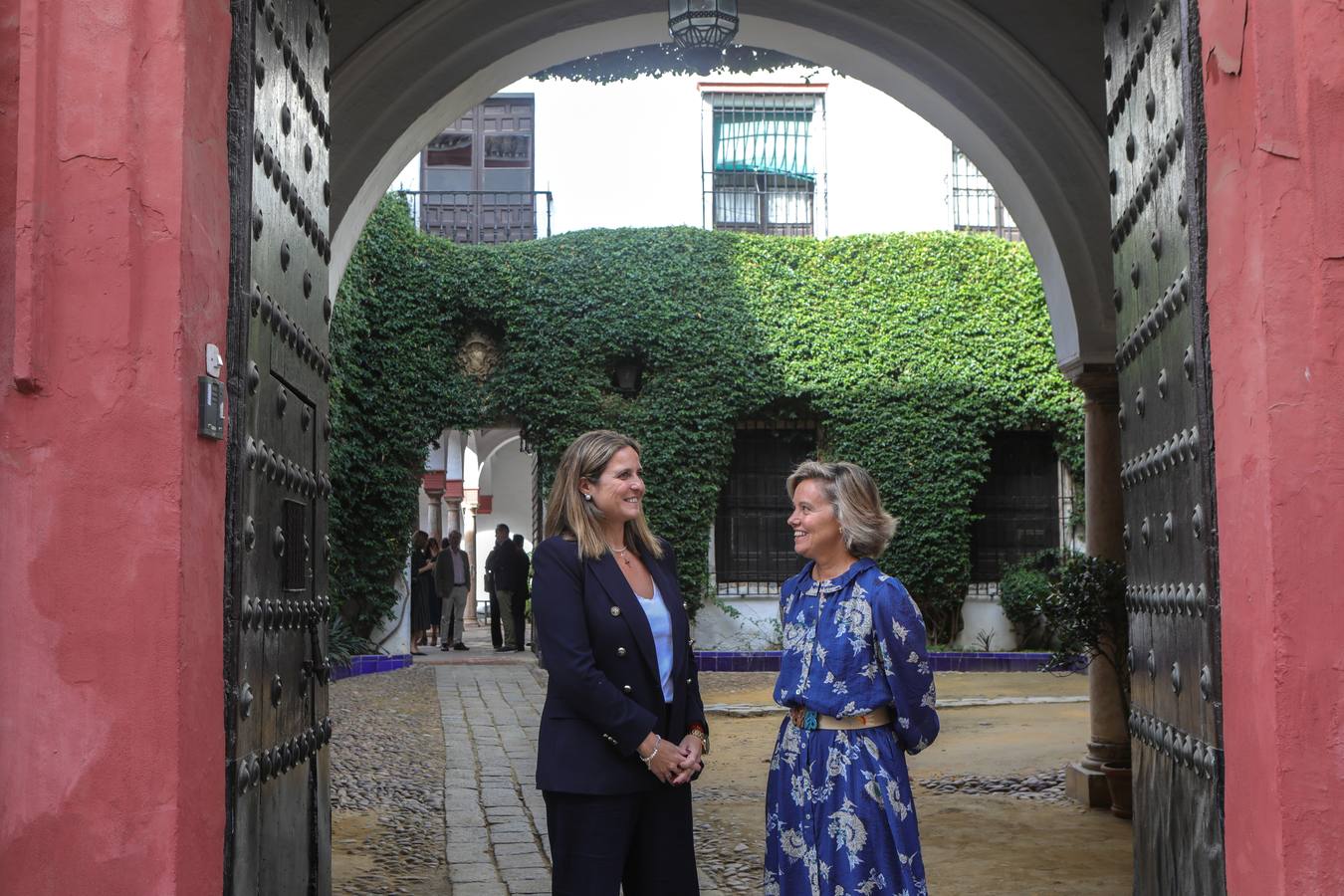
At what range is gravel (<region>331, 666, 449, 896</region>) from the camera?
216 inches

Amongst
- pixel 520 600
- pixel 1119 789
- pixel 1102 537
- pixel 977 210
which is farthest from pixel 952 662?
pixel 1119 789

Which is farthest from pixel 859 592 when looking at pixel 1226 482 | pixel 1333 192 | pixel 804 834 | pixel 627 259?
pixel 627 259

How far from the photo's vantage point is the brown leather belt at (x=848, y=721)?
11.2 feet

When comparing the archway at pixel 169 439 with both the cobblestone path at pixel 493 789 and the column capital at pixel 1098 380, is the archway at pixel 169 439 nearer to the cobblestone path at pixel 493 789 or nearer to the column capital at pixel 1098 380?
the cobblestone path at pixel 493 789

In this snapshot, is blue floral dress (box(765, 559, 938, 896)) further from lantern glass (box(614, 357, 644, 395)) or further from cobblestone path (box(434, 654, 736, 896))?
lantern glass (box(614, 357, 644, 395))

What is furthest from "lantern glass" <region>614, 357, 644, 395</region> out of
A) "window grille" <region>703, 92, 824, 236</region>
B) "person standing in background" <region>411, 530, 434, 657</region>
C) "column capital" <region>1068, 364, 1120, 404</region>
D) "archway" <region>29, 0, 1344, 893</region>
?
"archway" <region>29, 0, 1344, 893</region>

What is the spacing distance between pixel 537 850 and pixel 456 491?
63.8 ft

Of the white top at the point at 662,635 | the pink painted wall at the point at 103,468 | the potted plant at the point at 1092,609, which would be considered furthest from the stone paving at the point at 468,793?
the pink painted wall at the point at 103,468

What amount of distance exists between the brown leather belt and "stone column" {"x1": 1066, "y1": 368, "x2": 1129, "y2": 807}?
375cm

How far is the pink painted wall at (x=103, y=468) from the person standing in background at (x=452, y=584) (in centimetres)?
1464

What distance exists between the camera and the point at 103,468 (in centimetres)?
263

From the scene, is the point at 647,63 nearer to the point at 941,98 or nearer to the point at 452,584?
the point at 941,98

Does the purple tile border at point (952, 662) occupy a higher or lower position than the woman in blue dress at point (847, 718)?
lower

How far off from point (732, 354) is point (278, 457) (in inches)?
530
